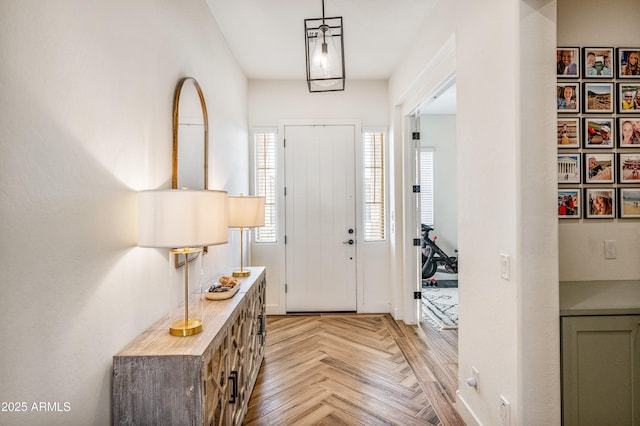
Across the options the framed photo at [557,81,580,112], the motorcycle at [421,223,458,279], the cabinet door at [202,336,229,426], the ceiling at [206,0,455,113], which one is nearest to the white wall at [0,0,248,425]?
the cabinet door at [202,336,229,426]

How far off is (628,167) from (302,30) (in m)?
2.62

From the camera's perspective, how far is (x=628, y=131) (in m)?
1.87

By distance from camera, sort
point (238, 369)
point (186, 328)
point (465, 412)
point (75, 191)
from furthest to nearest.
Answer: point (465, 412) < point (238, 369) < point (186, 328) < point (75, 191)

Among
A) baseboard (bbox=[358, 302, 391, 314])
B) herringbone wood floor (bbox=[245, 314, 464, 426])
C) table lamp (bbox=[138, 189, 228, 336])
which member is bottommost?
herringbone wood floor (bbox=[245, 314, 464, 426])

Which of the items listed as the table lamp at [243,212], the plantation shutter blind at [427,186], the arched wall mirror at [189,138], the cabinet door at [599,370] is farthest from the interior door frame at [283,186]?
the cabinet door at [599,370]

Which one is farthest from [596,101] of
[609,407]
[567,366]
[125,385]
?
[125,385]

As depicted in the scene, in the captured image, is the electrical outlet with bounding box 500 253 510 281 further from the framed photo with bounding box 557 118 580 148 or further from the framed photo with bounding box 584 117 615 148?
the framed photo with bounding box 584 117 615 148

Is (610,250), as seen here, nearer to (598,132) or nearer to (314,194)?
(598,132)

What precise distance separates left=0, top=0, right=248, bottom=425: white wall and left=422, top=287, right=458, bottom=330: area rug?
3.10m

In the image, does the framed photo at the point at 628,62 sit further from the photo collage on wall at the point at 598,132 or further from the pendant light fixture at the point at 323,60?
the pendant light fixture at the point at 323,60

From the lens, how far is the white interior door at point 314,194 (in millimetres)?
4090

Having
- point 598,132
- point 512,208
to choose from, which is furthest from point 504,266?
point 598,132

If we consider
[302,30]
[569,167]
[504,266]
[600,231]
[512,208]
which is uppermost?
[302,30]

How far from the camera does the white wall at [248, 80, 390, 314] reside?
13.4 feet
